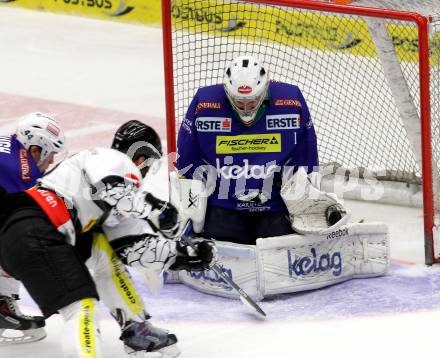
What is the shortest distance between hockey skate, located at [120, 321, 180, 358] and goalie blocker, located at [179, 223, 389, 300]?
2.38 ft

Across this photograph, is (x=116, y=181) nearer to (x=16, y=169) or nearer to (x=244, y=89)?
(x=16, y=169)

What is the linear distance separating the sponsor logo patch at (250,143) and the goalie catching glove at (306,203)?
159mm

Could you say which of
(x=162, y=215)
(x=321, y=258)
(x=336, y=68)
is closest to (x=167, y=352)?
(x=162, y=215)

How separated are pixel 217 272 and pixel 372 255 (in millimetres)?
759

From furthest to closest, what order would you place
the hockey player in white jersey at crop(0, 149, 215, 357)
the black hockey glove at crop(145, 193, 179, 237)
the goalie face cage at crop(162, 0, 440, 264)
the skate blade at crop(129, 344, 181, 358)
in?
the goalie face cage at crop(162, 0, 440, 264), the skate blade at crop(129, 344, 181, 358), the black hockey glove at crop(145, 193, 179, 237), the hockey player in white jersey at crop(0, 149, 215, 357)

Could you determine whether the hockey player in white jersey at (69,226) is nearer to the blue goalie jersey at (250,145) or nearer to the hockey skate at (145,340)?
the hockey skate at (145,340)

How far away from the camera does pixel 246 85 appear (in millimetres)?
5184

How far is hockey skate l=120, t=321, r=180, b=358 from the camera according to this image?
177 inches

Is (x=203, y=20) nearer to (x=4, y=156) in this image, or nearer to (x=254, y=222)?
(x=254, y=222)

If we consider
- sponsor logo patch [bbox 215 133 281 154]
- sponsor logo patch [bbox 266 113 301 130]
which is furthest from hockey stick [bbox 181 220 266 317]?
sponsor logo patch [bbox 266 113 301 130]

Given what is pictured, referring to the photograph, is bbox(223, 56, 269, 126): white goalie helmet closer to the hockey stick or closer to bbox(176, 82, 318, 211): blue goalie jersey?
bbox(176, 82, 318, 211): blue goalie jersey

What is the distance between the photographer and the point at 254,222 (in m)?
5.47

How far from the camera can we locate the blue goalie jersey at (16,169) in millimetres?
4898

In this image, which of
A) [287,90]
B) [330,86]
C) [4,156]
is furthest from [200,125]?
[330,86]
